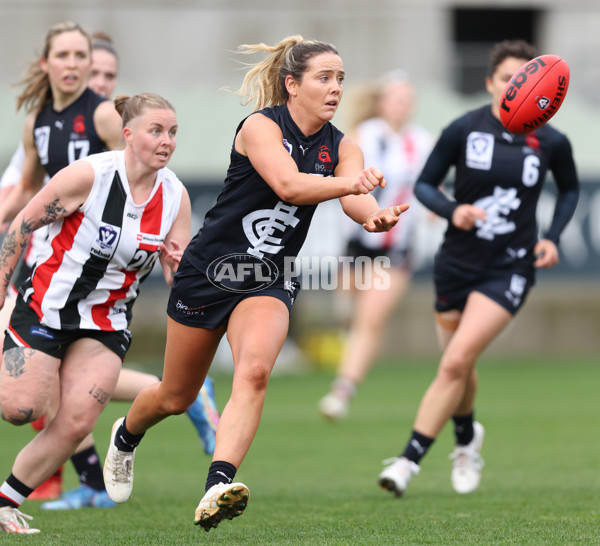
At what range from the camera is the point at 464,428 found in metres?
6.75

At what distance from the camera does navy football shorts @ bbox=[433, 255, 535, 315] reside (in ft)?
21.1

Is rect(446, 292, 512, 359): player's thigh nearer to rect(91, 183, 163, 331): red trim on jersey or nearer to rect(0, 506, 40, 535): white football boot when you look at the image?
rect(91, 183, 163, 331): red trim on jersey

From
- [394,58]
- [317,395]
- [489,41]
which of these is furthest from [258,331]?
[489,41]

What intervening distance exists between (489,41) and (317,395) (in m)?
12.6

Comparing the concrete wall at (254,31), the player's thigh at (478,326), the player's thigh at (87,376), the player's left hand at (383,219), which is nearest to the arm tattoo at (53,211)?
the player's thigh at (87,376)

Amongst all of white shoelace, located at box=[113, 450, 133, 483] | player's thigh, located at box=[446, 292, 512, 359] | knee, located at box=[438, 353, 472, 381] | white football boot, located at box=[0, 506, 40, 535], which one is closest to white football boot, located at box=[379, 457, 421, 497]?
knee, located at box=[438, 353, 472, 381]

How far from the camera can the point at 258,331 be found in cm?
469

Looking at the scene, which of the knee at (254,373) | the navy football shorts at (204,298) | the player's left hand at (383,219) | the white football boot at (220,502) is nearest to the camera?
the white football boot at (220,502)

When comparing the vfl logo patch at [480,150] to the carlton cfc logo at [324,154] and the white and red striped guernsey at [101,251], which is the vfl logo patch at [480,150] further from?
the white and red striped guernsey at [101,251]

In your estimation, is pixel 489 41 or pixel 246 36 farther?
pixel 489 41

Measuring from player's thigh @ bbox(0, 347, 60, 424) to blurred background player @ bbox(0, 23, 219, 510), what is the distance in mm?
750

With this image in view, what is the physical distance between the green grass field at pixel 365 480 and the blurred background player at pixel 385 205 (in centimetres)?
76

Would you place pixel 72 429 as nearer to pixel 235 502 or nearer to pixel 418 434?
pixel 235 502

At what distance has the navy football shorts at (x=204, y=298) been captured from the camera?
489 cm
